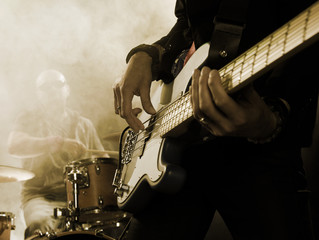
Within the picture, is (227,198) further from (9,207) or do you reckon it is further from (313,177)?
(9,207)

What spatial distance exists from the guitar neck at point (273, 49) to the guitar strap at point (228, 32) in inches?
2.9

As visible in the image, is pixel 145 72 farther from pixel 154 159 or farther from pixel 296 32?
pixel 296 32

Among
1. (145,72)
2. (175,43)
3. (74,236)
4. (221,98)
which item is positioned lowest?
(74,236)

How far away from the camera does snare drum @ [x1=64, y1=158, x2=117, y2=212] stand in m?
2.47

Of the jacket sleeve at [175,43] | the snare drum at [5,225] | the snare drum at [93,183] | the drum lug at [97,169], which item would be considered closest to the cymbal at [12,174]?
the snare drum at [5,225]

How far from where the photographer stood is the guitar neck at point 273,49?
581 mm

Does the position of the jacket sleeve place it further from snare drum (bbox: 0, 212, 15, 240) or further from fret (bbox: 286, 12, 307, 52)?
snare drum (bbox: 0, 212, 15, 240)

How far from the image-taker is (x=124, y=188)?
131 cm

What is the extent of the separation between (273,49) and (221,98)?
0.14 meters

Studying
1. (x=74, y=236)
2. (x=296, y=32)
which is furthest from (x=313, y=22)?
(x=74, y=236)

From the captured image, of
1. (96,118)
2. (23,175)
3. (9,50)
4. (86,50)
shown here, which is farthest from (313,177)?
(9,50)

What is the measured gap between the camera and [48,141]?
147 inches

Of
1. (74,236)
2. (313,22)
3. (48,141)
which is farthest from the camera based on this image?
(48,141)

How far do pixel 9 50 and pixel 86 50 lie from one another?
94cm
